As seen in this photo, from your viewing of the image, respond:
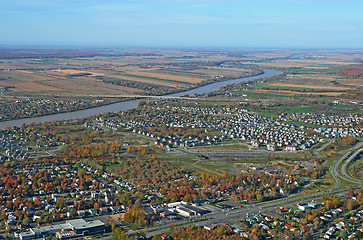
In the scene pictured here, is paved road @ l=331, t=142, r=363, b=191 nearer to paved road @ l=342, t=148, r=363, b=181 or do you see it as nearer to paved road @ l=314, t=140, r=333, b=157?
paved road @ l=342, t=148, r=363, b=181

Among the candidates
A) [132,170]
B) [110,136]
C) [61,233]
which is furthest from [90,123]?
[61,233]

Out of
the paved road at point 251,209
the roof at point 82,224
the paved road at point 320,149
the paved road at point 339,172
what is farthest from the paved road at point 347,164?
the roof at point 82,224

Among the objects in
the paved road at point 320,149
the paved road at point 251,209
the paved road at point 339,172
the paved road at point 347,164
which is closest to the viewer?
the paved road at point 251,209

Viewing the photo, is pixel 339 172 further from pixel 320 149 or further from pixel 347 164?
pixel 320 149

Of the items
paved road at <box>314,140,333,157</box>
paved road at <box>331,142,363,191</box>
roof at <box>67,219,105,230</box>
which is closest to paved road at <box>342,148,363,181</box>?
paved road at <box>331,142,363,191</box>

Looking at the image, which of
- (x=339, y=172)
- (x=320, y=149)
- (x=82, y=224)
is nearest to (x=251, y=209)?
(x=82, y=224)

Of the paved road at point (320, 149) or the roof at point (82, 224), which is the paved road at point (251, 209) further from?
the paved road at point (320, 149)

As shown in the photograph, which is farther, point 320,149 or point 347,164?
point 320,149

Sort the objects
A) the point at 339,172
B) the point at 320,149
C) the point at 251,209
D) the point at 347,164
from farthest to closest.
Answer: the point at 320,149
the point at 347,164
the point at 339,172
the point at 251,209

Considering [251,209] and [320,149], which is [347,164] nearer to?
[320,149]

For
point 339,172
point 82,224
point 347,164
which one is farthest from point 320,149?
point 82,224

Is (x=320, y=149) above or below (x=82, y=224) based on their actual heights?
above

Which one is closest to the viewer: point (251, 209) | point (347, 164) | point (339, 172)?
point (251, 209)

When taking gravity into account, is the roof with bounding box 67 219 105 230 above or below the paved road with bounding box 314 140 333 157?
below
